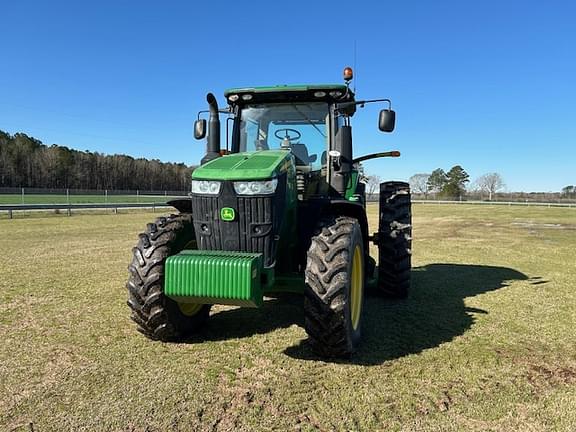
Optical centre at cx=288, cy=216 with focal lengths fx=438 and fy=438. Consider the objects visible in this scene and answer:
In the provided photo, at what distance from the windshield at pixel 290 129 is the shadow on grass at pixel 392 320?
198 cm

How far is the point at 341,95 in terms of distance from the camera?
206 inches

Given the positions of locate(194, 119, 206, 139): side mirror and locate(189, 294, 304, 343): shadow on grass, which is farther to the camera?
locate(194, 119, 206, 139): side mirror

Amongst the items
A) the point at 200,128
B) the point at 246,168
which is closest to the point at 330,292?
the point at 246,168

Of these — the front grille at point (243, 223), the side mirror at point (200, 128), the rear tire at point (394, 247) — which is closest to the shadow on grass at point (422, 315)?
the rear tire at point (394, 247)

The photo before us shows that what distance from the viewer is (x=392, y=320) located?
5.40 meters

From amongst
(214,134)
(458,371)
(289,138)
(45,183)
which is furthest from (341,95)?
(45,183)

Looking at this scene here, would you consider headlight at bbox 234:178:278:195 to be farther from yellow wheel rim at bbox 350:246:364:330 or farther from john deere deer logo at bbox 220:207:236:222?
yellow wheel rim at bbox 350:246:364:330

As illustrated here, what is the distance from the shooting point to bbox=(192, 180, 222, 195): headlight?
4055mm

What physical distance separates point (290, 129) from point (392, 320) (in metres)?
2.71

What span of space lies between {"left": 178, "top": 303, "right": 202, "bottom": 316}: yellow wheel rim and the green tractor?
0.6 inches

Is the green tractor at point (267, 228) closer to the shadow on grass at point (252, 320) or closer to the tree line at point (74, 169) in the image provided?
the shadow on grass at point (252, 320)

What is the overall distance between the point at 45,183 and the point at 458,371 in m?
76.2

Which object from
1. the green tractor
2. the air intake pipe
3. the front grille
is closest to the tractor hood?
the green tractor

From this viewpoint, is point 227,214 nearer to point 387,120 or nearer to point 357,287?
point 357,287
